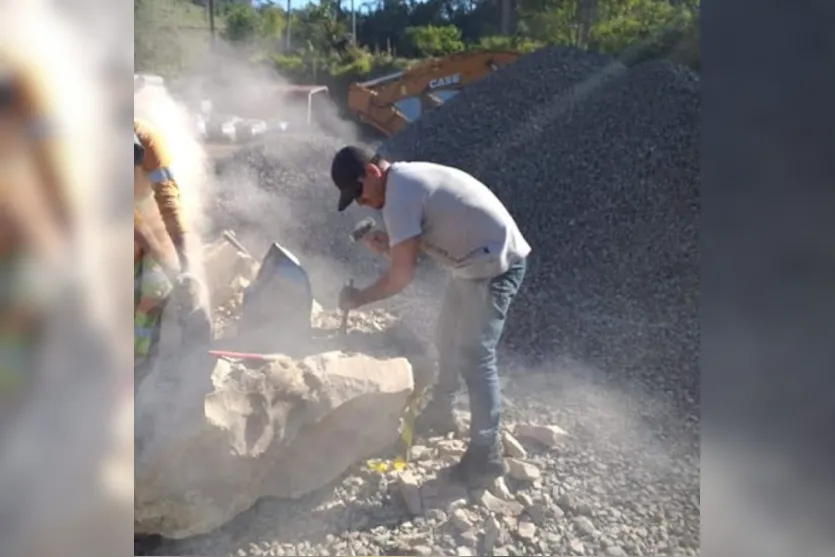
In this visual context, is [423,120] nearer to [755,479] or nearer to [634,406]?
[634,406]

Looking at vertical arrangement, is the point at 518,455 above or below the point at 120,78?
below

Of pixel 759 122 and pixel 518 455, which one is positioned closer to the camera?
pixel 759 122

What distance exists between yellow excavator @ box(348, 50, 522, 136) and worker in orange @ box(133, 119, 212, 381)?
71cm

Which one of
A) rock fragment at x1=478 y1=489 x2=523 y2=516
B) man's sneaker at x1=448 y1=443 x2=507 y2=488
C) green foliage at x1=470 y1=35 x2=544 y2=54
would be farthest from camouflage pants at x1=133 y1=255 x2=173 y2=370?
green foliage at x1=470 y1=35 x2=544 y2=54

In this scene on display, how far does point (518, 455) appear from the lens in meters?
3.14

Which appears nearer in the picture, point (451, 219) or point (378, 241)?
point (451, 219)

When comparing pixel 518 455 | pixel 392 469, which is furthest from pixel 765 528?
pixel 392 469

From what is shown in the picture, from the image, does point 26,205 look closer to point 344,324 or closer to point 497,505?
point 344,324

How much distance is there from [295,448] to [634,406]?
47.1 inches

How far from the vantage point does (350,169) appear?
3.09m

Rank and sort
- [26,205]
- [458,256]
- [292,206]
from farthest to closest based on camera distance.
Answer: [292,206], [458,256], [26,205]

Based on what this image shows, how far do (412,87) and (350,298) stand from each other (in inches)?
31.2

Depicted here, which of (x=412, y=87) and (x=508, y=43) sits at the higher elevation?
(x=508, y=43)

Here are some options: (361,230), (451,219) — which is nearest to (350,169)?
(361,230)
